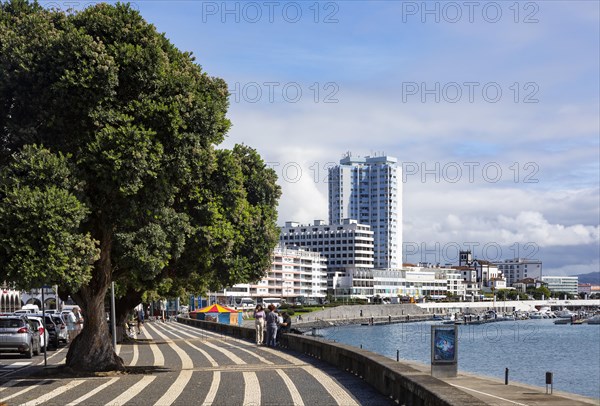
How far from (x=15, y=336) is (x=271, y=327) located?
12.5 m

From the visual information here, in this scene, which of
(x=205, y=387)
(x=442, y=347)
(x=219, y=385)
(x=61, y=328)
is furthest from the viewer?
(x=61, y=328)

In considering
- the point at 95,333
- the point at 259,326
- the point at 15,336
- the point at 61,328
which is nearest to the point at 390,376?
the point at 95,333

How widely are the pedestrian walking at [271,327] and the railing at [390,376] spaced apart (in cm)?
358

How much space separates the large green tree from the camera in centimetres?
2197

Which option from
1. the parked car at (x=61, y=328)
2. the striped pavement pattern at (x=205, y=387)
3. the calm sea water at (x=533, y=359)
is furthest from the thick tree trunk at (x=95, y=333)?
the calm sea water at (x=533, y=359)

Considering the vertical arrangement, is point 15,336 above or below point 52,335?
above

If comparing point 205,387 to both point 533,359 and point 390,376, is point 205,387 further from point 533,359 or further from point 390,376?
point 533,359

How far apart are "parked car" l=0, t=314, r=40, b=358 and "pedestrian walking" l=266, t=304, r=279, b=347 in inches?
450

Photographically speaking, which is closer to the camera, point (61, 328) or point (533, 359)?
point (61, 328)

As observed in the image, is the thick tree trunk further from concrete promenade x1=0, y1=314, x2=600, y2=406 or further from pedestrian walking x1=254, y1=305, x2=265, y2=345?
pedestrian walking x1=254, y1=305, x2=265, y2=345

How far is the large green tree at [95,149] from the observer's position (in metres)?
22.0

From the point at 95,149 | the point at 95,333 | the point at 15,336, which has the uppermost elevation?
the point at 95,149

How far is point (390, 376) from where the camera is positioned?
19078mm

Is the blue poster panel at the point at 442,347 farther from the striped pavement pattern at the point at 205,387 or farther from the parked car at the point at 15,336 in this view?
the parked car at the point at 15,336
